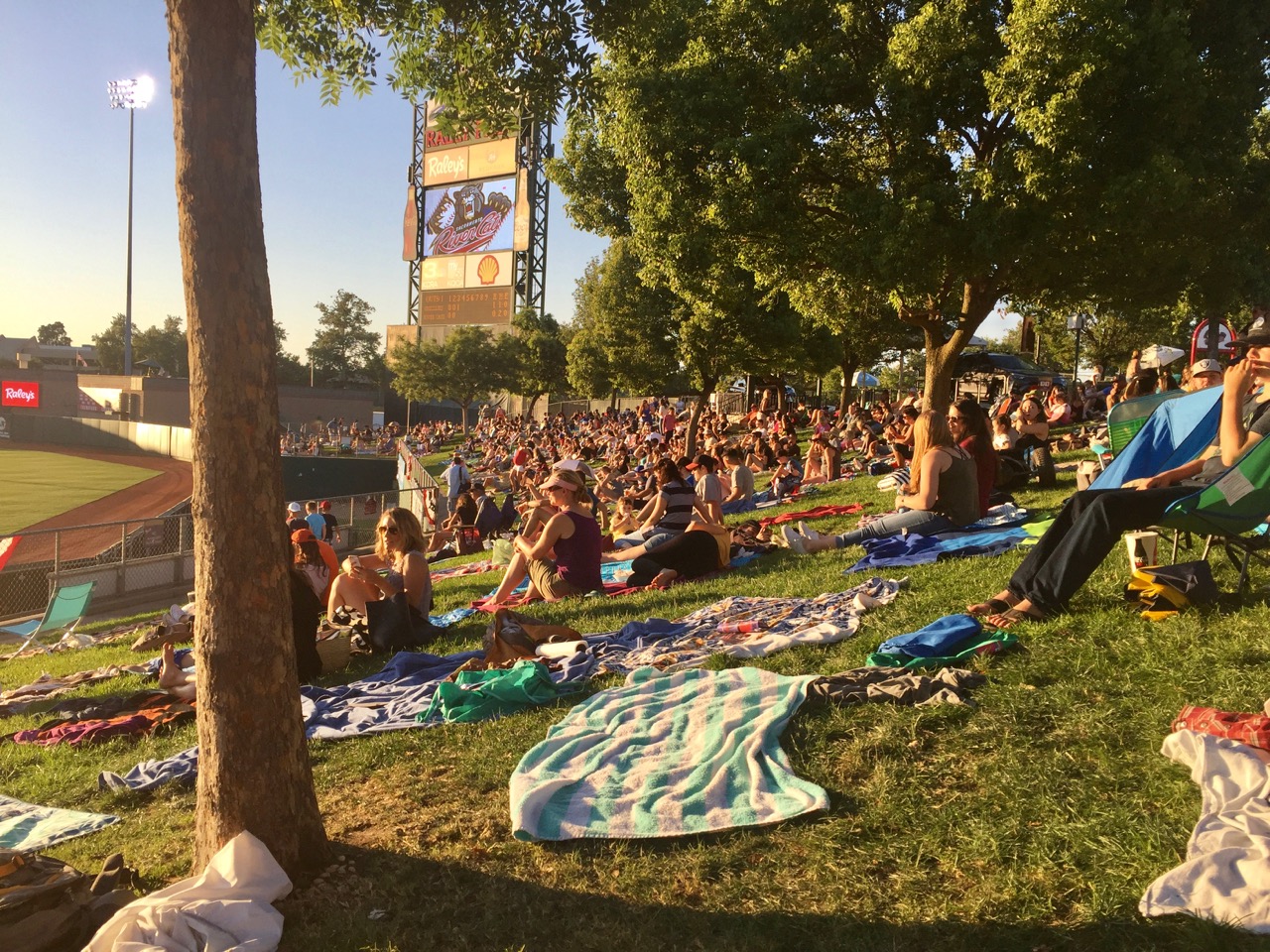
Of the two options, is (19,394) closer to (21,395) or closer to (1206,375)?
(21,395)

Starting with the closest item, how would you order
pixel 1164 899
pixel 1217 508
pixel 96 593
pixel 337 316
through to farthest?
pixel 1164 899 → pixel 1217 508 → pixel 96 593 → pixel 337 316

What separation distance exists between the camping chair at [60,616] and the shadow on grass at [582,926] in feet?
36.6

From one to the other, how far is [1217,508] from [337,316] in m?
107

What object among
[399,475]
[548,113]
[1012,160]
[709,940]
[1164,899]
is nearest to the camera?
[1164,899]

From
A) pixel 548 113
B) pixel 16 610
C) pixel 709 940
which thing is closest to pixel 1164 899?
pixel 709 940

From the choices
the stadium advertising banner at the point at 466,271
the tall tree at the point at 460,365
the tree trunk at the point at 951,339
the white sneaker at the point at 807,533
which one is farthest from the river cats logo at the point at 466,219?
the white sneaker at the point at 807,533

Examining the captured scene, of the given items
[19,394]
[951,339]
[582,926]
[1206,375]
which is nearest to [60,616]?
[582,926]

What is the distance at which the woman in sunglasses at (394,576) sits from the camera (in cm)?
803

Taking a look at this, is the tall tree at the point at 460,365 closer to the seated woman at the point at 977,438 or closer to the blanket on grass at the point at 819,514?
the blanket on grass at the point at 819,514

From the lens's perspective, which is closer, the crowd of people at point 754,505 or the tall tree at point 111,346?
the crowd of people at point 754,505

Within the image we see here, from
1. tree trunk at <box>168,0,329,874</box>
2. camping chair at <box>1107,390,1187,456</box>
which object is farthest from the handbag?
camping chair at <box>1107,390,1187,456</box>

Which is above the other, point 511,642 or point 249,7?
point 249,7

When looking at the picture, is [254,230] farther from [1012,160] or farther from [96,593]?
[96,593]

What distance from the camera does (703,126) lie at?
548 inches
